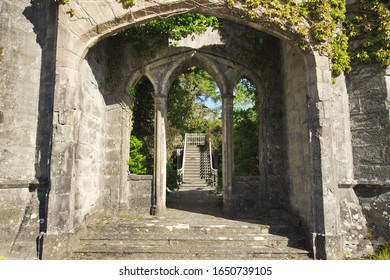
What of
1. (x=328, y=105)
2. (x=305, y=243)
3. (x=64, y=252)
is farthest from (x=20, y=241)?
(x=328, y=105)

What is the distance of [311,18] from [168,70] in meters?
3.59

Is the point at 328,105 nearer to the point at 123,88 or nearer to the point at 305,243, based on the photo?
the point at 305,243

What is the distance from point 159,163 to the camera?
21.5 feet

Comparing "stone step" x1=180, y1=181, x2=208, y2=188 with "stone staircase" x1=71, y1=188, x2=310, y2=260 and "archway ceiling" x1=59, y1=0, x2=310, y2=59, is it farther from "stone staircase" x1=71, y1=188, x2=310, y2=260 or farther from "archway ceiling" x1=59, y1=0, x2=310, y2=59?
"archway ceiling" x1=59, y1=0, x2=310, y2=59

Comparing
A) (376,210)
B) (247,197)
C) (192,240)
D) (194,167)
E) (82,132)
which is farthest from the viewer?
(194,167)

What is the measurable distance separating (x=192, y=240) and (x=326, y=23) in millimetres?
4559

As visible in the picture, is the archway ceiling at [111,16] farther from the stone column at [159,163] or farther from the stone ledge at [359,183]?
the stone ledge at [359,183]

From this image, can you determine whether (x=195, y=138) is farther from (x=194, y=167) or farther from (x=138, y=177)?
(x=138, y=177)

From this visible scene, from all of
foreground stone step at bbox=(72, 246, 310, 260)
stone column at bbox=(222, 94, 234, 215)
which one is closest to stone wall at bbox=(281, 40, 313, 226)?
foreground stone step at bbox=(72, 246, 310, 260)

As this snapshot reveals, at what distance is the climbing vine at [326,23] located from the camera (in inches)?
181

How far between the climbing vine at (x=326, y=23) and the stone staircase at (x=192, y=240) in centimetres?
320

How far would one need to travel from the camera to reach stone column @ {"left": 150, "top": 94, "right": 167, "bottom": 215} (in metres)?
6.39

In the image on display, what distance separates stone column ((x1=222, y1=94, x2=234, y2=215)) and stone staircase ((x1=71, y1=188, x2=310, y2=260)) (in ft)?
2.72

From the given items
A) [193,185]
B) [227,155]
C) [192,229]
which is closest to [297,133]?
[227,155]
